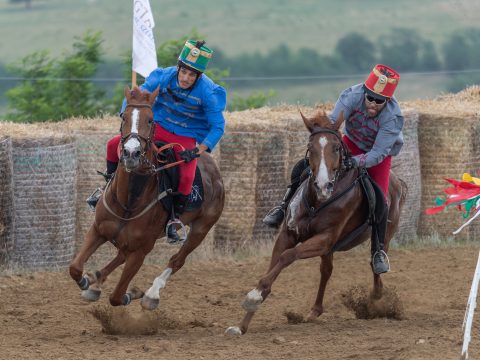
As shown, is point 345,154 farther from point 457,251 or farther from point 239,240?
point 457,251

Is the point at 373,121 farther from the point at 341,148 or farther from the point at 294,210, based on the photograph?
the point at 294,210

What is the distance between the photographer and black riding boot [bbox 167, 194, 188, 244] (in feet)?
35.0

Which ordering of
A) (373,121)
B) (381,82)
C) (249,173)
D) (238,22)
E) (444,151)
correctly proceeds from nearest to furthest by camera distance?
(381,82)
(373,121)
(249,173)
(444,151)
(238,22)

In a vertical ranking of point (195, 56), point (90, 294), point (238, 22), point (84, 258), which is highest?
point (195, 56)

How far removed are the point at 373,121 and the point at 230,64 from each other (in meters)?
32.5

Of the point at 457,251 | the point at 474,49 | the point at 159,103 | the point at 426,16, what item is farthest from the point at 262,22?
the point at 159,103

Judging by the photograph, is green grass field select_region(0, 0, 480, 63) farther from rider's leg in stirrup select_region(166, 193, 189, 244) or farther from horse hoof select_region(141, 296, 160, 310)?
horse hoof select_region(141, 296, 160, 310)

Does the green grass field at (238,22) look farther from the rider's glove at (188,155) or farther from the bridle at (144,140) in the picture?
the bridle at (144,140)

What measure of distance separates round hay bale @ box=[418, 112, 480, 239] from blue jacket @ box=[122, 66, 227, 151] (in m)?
5.30

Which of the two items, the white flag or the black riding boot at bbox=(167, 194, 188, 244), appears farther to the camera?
the white flag

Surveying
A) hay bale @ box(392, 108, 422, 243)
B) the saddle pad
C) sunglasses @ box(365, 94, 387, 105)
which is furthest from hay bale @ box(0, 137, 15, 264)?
hay bale @ box(392, 108, 422, 243)

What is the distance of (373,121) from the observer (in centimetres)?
1114

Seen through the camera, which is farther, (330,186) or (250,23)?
(250,23)

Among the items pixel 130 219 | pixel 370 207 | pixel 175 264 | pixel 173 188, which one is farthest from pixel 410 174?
pixel 130 219
